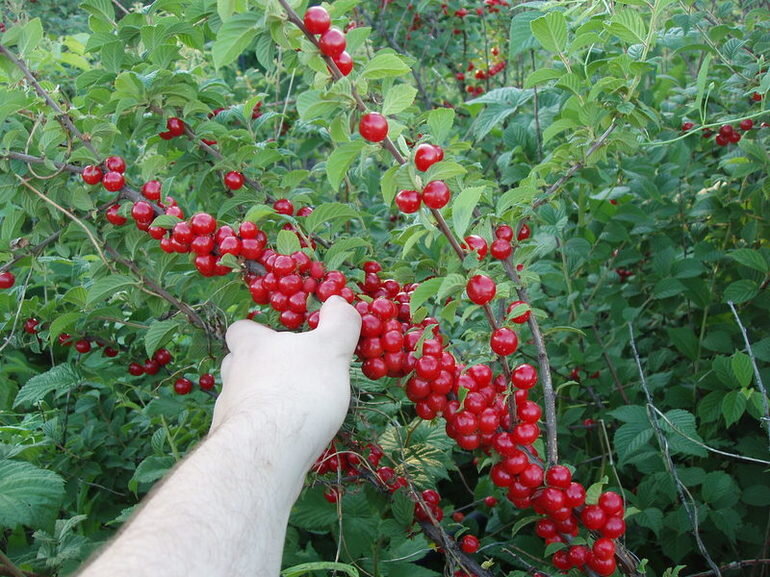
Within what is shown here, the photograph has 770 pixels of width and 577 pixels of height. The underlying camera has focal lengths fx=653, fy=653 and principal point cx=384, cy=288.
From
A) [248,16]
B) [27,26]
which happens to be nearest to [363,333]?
[248,16]

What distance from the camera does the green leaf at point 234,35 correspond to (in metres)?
1.12

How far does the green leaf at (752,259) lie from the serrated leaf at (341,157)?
51.3 inches

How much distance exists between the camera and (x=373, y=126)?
1070 mm

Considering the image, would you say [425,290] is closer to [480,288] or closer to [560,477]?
[480,288]

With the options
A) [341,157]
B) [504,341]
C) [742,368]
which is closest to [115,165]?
[341,157]

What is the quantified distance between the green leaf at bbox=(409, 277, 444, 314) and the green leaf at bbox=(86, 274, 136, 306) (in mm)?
675

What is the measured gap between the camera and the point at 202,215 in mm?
1337

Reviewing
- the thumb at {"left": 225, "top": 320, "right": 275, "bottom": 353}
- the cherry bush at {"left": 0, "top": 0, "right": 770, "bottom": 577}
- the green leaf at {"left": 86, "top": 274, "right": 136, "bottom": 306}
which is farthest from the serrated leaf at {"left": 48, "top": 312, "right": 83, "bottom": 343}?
the thumb at {"left": 225, "top": 320, "right": 275, "bottom": 353}

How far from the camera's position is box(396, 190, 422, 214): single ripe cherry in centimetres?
112

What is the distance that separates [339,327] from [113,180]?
2.20 ft

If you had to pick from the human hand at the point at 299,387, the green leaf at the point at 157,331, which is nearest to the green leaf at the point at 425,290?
the human hand at the point at 299,387

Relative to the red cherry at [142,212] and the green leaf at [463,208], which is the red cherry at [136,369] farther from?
the green leaf at [463,208]

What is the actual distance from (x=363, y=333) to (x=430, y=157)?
0.34 meters

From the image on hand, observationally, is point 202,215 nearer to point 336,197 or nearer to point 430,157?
point 430,157
